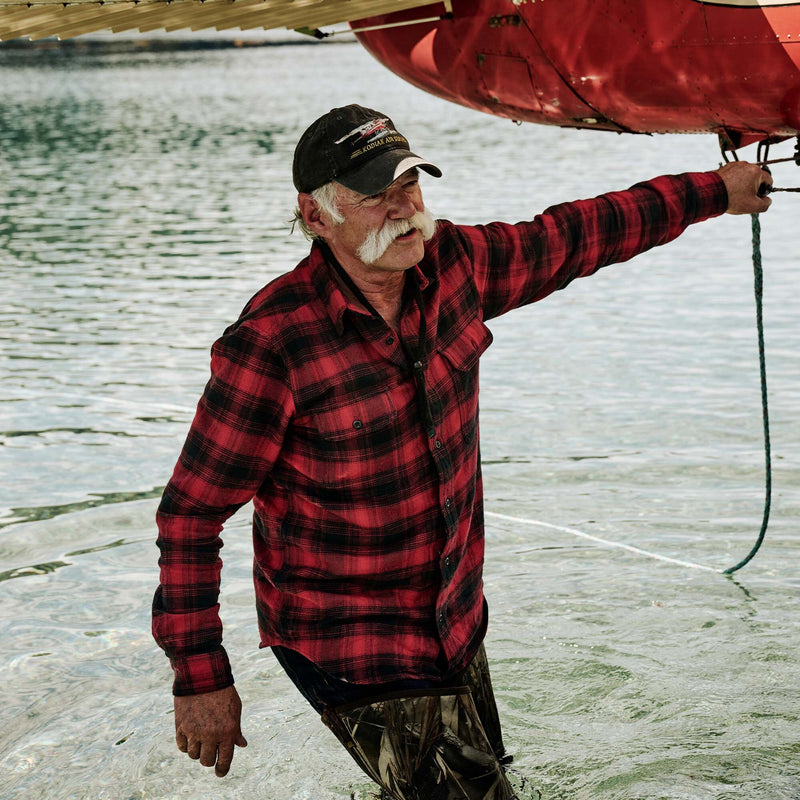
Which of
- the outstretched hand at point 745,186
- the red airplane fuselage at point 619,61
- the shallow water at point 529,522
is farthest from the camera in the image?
the shallow water at point 529,522

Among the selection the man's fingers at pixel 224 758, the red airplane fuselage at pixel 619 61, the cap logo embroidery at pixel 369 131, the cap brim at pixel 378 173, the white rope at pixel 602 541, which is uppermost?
the red airplane fuselage at pixel 619 61

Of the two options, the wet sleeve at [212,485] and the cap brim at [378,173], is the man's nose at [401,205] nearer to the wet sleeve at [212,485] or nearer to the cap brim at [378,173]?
the cap brim at [378,173]

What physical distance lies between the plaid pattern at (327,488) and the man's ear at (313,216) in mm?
46

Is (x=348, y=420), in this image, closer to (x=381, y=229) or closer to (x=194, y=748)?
(x=381, y=229)

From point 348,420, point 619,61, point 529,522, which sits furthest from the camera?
point 529,522

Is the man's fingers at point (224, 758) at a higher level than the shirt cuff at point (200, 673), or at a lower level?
lower

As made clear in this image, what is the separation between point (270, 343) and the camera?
2803 mm

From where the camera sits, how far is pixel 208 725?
2.92m

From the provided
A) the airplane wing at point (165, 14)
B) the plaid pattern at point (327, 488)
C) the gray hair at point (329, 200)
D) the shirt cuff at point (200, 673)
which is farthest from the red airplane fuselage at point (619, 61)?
the shirt cuff at point (200, 673)

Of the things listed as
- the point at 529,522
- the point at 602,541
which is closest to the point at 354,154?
the point at 602,541

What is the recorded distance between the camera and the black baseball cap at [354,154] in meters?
2.84

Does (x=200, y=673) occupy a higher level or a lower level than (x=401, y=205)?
lower

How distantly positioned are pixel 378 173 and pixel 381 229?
0.12m

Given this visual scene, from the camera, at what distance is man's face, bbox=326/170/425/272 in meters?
2.85
